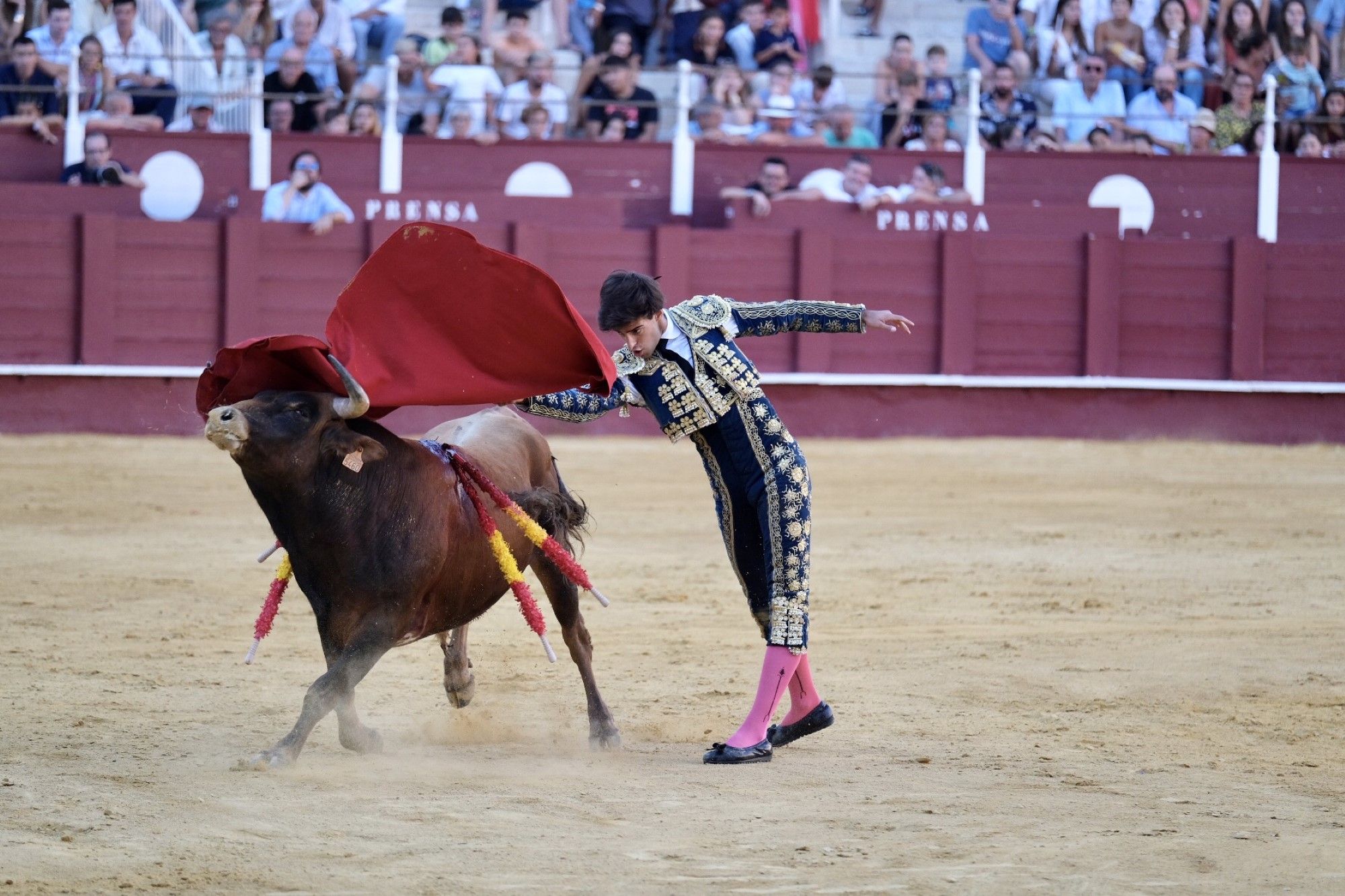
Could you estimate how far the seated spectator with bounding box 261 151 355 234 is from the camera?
977 cm

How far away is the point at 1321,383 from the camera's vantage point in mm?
10547

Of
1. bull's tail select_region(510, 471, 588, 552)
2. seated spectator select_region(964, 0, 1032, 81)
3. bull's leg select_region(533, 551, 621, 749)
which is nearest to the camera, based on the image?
bull's tail select_region(510, 471, 588, 552)

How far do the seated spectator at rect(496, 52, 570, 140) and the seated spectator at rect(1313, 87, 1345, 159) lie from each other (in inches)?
169

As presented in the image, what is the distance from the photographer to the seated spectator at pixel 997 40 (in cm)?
1112

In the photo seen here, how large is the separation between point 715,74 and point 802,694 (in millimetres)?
7353

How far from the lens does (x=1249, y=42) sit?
11.3 metres

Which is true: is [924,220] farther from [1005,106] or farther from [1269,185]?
[1269,185]

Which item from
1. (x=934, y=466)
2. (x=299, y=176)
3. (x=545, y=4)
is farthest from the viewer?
(x=545, y=4)

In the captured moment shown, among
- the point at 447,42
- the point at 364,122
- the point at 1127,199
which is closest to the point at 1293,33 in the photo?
the point at 1127,199

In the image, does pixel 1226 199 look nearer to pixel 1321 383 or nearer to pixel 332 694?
pixel 1321 383

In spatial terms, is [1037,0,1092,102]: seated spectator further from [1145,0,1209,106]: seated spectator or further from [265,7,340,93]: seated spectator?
[265,7,340,93]: seated spectator

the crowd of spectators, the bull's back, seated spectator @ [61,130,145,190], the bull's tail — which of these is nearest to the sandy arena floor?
the bull's tail

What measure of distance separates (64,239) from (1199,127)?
6913mm

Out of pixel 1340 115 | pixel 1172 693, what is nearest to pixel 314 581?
pixel 1172 693
